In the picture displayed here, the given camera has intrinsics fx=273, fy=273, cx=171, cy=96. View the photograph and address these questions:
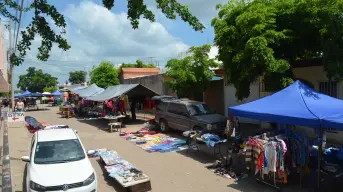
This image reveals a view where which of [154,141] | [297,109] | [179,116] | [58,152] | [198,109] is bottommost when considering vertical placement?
[154,141]

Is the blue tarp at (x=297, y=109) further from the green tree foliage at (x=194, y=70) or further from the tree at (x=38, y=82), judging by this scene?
the tree at (x=38, y=82)

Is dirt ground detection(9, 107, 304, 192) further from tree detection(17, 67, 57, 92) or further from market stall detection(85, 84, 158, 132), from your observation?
tree detection(17, 67, 57, 92)

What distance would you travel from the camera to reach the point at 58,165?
664 centimetres

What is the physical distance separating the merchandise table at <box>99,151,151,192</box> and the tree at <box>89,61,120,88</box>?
954 inches

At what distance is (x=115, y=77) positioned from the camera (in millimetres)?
33531

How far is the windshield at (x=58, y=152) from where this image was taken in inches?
270

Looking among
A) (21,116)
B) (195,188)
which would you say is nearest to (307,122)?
(195,188)

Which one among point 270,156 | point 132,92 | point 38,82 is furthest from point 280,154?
point 38,82

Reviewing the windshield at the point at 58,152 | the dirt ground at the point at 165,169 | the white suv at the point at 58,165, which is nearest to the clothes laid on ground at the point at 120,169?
the dirt ground at the point at 165,169

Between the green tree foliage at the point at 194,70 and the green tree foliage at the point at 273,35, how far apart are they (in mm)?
4325

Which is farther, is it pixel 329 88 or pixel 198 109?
pixel 198 109

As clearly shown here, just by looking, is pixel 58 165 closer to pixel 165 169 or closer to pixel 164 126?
pixel 165 169

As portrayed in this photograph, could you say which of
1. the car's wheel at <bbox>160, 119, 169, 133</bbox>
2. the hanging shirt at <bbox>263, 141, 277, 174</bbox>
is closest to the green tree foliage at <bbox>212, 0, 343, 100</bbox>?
the hanging shirt at <bbox>263, 141, 277, 174</bbox>

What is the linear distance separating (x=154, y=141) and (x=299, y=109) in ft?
24.5
